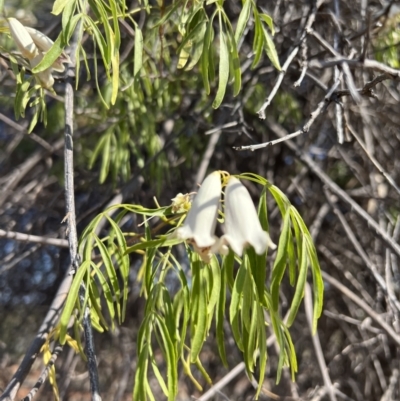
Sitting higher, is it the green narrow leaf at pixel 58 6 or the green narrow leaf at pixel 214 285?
the green narrow leaf at pixel 58 6

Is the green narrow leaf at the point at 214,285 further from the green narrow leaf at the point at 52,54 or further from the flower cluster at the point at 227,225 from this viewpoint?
the green narrow leaf at the point at 52,54

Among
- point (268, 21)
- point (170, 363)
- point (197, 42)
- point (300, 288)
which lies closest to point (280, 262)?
point (300, 288)

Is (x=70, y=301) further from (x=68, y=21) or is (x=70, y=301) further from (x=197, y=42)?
(x=197, y=42)

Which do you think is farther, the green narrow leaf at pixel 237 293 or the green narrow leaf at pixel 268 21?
the green narrow leaf at pixel 268 21

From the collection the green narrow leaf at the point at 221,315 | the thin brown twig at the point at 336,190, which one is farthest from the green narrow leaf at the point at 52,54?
the thin brown twig at the point at 336,190

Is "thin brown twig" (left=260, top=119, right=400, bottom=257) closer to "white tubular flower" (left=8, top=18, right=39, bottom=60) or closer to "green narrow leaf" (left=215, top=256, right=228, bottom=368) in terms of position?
"green narrow leaf" (left=215, top=256, right=228, bottom=368)

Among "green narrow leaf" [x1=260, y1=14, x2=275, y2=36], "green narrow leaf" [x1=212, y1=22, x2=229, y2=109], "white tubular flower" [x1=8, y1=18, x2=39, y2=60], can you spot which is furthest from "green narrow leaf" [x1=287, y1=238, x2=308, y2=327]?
"white tubular flower" [x1=8, y1=18, x2=39, y2=60]

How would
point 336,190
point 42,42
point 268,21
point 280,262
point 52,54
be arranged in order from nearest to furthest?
point 280,262
point 52,54
point 268,21
point 42,42
point 336,190
